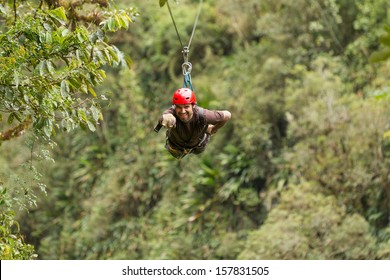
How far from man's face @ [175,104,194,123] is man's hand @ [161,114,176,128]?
0.15m

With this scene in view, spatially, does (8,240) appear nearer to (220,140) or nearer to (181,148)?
Answer: (181,148)

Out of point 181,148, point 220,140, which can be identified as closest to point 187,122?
point 181,148

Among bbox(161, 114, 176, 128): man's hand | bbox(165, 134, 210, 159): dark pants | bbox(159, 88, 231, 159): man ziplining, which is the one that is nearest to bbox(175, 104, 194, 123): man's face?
bbox(159, 88, 231, 159): man ziplining

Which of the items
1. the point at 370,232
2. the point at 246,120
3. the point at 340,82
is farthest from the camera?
the point at 246,120

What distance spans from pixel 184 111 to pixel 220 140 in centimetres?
1004

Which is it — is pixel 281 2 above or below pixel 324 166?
above

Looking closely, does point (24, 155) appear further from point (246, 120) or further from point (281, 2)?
point (281, 2)

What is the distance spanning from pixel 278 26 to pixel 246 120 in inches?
88.7

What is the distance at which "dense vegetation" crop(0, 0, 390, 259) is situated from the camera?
655 cm

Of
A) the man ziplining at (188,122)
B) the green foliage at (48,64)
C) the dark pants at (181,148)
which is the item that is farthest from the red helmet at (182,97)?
the dark pants at (181,148)

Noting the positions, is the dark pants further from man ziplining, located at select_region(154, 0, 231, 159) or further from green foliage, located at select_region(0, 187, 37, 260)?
green foliage, located at select_region(0, 187, 37, 260)

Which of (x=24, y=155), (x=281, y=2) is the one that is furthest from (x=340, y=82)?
(x=24, y=155)

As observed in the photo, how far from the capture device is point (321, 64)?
14211 mm

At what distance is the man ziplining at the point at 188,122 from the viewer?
5.94 meters
